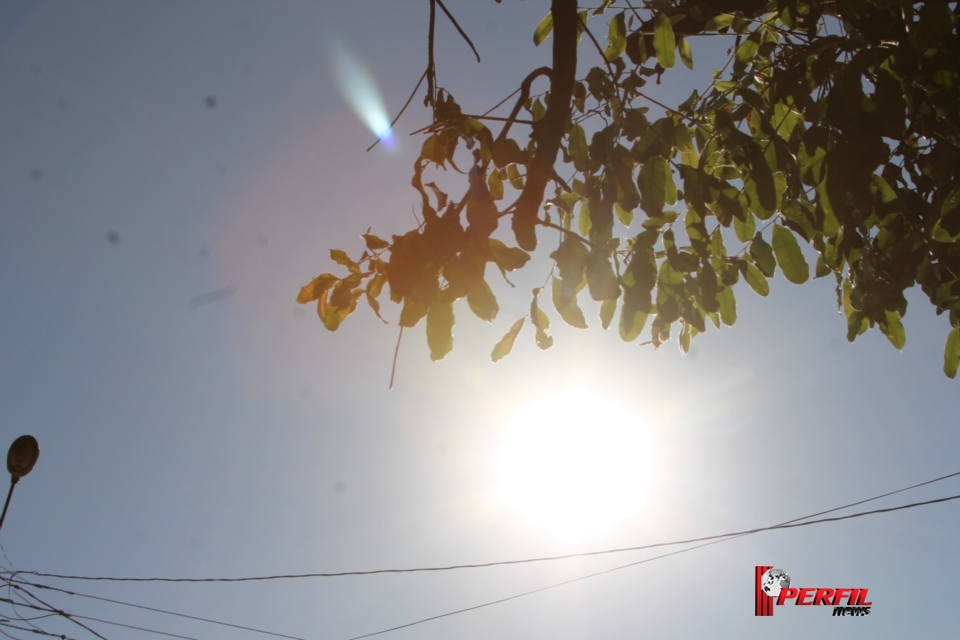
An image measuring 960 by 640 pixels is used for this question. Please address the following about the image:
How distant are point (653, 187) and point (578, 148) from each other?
17.1 inches

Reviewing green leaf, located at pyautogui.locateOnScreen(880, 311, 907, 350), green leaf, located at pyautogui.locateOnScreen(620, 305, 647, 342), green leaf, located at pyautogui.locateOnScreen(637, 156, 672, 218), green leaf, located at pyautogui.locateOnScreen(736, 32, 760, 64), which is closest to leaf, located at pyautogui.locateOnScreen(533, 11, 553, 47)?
green leaf, located at pyautogui.locateOnScreen(736, 32, 760, 64)

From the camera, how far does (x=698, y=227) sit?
1.85 m

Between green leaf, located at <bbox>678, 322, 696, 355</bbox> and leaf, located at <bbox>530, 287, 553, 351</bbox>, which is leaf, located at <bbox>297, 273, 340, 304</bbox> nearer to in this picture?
leaf, located at <bbox>530, 287, 553, 351</bbox>

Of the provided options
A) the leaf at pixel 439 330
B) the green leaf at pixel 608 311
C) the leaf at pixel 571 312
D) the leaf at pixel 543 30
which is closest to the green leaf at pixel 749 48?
the leaf at pixel 543 30

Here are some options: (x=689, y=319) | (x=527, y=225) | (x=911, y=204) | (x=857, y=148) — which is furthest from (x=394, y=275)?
(x=911, y=204)

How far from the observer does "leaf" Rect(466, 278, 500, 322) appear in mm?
1411

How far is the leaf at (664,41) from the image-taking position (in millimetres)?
2100

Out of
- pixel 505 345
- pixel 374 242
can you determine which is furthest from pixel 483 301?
pixel 505 345

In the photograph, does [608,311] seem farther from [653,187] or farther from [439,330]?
[439,330]

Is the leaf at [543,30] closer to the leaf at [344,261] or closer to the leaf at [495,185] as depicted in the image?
the leaf at [495,185]

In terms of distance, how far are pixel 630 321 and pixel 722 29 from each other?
1.22 metres

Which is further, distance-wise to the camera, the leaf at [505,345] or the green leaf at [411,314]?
the leaf at [505,345]

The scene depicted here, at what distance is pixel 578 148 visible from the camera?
2.05 metres

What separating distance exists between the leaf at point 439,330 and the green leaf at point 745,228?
1.05 meters
